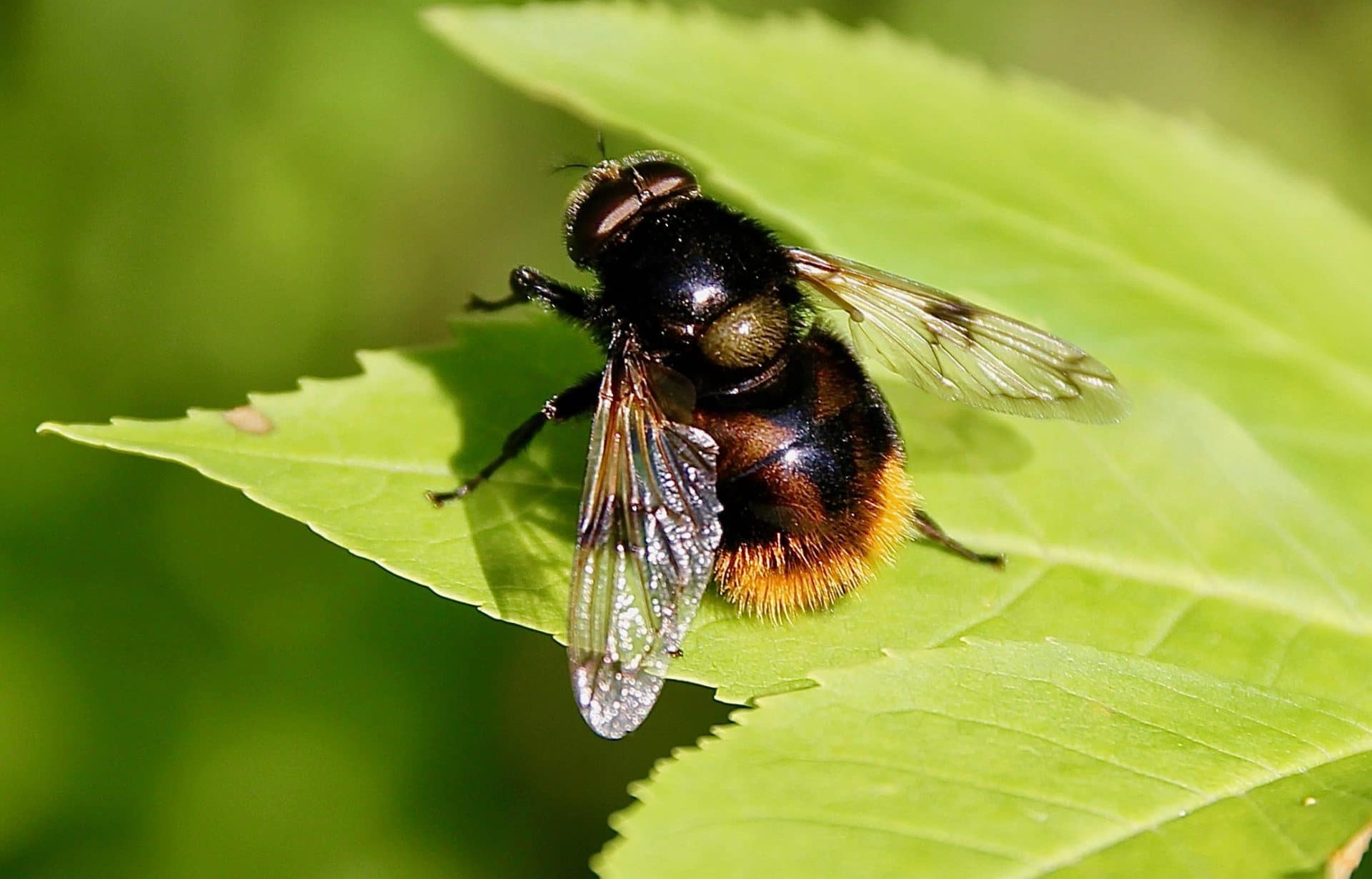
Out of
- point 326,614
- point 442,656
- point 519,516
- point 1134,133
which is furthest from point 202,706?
point 1134,133

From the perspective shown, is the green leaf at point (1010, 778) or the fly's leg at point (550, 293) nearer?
the green leaf at point (1010, 778)

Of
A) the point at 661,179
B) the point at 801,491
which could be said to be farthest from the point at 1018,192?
the point at 801,491

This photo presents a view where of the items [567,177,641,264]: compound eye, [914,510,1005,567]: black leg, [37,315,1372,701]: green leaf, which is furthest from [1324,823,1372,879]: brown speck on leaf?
[567,177,641,264]: compound eye

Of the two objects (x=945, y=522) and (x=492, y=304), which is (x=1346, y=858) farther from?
(x=492, y=304)

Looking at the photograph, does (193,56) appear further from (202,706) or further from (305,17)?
(202,706)

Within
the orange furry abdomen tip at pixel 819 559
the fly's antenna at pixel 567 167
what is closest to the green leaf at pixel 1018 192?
the fly's antenna at pixel 567 167

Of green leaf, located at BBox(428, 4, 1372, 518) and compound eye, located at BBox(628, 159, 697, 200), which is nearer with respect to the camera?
compound eye, located at BBox(628, 159, 697, 200)

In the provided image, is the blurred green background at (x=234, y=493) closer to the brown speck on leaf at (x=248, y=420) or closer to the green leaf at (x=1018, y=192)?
the green leaf at (x=1018, y=192)

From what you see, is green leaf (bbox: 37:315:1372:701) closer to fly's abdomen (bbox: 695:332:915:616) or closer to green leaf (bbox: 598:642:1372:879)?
fly's abdomen (bbox: 695:332:915:616)
